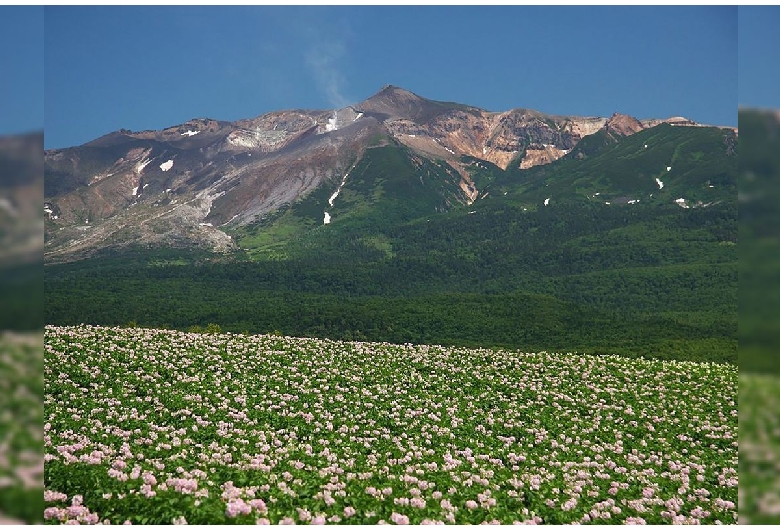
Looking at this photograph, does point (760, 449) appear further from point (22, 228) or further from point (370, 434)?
point (370, 434)

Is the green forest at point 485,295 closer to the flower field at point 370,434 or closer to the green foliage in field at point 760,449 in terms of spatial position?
the flower field at point 370,434

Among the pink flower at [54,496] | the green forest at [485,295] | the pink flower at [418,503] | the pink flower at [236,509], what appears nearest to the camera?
the pink flower at [54,496]

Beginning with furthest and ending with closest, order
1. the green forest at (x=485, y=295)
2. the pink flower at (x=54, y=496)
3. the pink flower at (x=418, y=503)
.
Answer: the green forest at (x=485, y=295), the pink flower at (x=418, y=503), the pink flower at (x=54, y=496)

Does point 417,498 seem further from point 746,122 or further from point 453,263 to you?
point 453,263

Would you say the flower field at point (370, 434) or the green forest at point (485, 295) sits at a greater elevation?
the green forest at point (485, 295)

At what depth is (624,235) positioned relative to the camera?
19338cm

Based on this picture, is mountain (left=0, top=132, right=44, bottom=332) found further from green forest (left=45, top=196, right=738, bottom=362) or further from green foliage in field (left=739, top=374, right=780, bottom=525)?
green forest (left=45, top=196, right=738, bottom=362)

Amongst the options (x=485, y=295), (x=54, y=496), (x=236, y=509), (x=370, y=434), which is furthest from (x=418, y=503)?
(x=485, y=295)

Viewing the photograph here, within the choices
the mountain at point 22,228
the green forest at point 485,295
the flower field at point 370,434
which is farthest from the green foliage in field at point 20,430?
the green forest at point 485,295

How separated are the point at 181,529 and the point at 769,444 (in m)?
6.67

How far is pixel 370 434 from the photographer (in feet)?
54.9

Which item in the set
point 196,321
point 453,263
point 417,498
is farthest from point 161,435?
point 453,263

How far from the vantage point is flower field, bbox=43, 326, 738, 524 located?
35.0 feet

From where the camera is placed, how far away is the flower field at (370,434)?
1066cm
